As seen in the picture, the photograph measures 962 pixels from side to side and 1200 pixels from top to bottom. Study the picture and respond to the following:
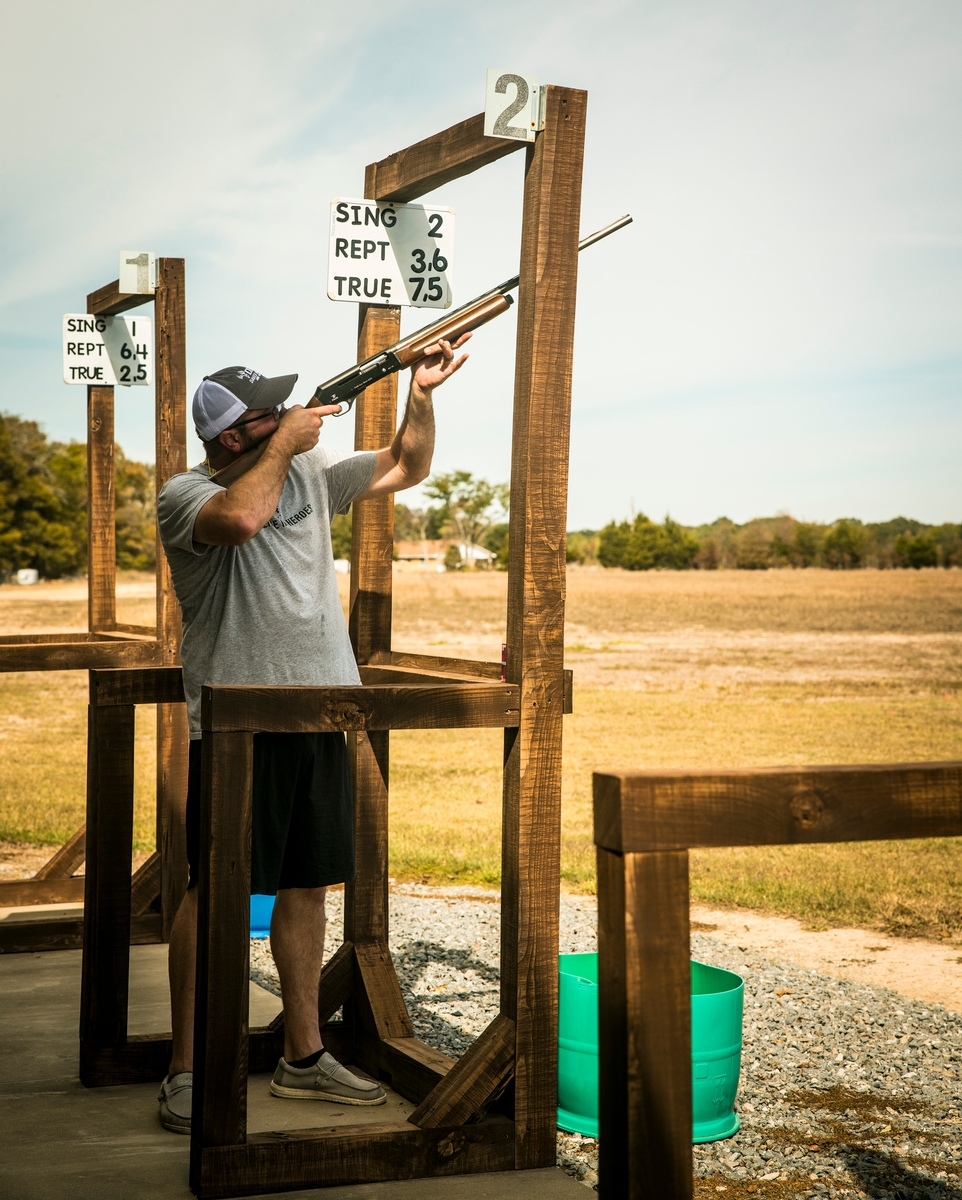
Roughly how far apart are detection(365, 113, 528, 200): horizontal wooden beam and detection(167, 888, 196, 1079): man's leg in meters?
1.99

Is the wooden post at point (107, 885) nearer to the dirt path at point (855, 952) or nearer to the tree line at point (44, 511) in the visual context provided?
the dirt path at point (855, 952)

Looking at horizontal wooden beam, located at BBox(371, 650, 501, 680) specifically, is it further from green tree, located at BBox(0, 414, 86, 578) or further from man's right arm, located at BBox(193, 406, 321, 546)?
green tree, located at BBox(0, 414, 86, 578)

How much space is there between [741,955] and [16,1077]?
3134mm

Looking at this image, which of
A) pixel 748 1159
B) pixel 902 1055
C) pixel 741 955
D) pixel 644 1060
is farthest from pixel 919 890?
pixel 644 1060

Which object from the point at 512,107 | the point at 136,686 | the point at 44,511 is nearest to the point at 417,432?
the point at 512,107

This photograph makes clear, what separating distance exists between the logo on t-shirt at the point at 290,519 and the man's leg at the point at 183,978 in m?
0.93

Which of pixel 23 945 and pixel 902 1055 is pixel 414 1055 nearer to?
pixel 902 1055

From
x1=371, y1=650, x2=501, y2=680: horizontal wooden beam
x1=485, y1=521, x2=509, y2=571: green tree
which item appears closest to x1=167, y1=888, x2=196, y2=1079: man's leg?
x1=371, y1=650, x2=501, y2=680: horizontal wooden beam

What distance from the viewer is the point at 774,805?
169 centimetres

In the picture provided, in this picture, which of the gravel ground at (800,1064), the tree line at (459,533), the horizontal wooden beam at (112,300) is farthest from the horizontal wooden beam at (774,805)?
the tree line at (459,533)

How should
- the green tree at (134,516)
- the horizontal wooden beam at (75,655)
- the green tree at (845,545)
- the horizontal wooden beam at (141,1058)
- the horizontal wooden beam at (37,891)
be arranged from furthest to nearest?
the green tree at (845,545), the green tree at (134,516), the horizontal wooden beam at (37,891), the horizontal wooden beam at (75,655), the horizontal wooden beam at (141,1058)

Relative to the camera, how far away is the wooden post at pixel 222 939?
2.54m

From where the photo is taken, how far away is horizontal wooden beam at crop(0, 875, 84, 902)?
17.8ft

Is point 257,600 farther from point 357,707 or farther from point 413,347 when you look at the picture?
point 413,347
